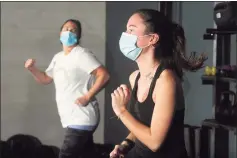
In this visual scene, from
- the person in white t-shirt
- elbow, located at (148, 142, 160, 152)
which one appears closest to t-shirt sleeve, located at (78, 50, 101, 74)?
the person in white t-shirt

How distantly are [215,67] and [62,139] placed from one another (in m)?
0.58

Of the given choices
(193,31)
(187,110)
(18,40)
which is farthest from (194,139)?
(18,40)

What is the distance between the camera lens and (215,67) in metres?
1.38

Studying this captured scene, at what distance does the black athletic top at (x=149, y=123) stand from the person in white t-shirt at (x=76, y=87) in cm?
19

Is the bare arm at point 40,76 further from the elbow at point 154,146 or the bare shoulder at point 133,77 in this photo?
the elbow at point 154,146

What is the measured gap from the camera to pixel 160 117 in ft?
3.84

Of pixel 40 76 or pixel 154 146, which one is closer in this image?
pixel 154 146

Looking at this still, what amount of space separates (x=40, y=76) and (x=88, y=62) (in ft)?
0.62

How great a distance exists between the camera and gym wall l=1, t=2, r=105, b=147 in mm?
1404

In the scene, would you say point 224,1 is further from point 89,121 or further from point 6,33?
point 6,33

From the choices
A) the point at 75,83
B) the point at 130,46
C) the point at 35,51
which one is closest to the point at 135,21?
the point at 130,46

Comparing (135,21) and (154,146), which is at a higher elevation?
(135,21)

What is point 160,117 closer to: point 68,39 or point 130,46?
point 130,46

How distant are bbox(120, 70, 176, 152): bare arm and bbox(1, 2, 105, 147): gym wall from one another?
22cm
